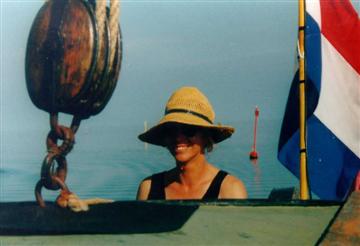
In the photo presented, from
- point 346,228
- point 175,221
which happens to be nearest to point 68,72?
point 175,221

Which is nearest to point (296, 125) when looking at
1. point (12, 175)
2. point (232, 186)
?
point (232, 186)

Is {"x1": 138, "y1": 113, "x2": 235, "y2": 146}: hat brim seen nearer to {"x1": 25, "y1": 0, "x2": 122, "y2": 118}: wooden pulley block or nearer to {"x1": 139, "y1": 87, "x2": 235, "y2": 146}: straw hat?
{"x1": 139, "y1": 87, "x2": 235, "y2": 146}: straw hat

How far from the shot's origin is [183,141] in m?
2.94

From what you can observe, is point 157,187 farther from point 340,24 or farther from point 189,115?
point 340,24

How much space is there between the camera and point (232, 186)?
297 cm

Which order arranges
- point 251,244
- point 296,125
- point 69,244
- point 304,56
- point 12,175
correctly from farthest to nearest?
point 12,175
point 296,125
point 304,56
point 69,244
point 251,244

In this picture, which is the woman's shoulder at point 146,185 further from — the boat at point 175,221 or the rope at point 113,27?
the rope at point 113,27

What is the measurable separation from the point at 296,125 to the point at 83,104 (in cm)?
249

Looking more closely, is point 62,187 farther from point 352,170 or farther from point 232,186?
point 352,170

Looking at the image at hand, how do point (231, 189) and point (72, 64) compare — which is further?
point (231, 189)

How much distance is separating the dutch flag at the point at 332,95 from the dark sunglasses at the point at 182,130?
1.50 metres

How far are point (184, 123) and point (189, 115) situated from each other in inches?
2.4

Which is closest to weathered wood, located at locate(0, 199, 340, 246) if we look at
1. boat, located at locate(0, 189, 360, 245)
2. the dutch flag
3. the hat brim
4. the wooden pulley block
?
boat, located at locate(0, 189, 360, 245)

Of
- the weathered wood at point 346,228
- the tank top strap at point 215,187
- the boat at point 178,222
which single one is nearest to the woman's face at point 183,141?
the tank top strap at point 215,187
